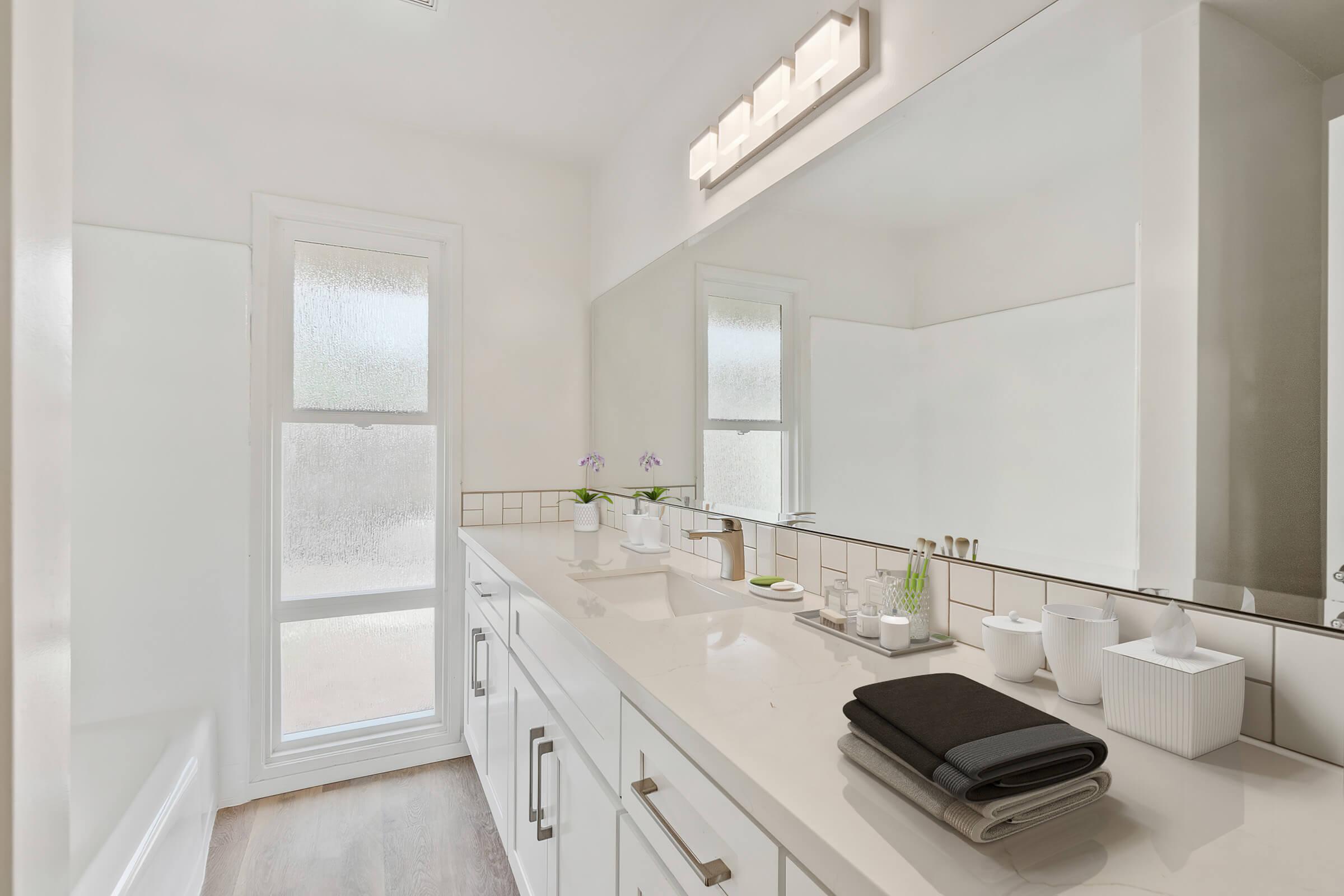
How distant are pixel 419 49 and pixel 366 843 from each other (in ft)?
8.14

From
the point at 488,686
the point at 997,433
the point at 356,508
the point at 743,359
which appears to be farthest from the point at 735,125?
the point at 356,508

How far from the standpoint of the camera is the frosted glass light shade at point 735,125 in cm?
161

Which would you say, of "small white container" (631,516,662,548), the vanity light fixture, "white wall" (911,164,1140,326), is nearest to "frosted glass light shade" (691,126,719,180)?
the vanity light fixture

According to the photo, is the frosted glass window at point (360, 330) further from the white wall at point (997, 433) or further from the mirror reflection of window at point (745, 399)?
the white wall at point (997, 433)

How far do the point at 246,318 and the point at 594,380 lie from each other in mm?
1272

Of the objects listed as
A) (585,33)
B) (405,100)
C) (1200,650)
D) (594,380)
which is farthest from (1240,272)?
(405,100)

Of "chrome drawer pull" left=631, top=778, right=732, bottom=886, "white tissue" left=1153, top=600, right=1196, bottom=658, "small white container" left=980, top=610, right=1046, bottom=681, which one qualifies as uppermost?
"white tissue" left=1153, top=600, right=1196, bottom=658

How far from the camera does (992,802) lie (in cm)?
52

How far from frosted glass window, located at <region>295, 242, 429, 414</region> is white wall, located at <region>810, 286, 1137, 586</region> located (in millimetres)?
1726

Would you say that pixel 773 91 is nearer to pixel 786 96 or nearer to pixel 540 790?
pixel 786 96

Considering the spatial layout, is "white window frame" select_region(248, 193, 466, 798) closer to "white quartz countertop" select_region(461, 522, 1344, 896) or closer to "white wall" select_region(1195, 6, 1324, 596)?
"white quartz countertop" select_region(461, 522, 1344, 896)

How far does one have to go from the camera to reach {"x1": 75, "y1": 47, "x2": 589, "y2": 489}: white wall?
2.04 meters

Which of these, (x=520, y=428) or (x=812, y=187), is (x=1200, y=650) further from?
(x=520, y=428)

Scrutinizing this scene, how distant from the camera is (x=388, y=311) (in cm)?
244
